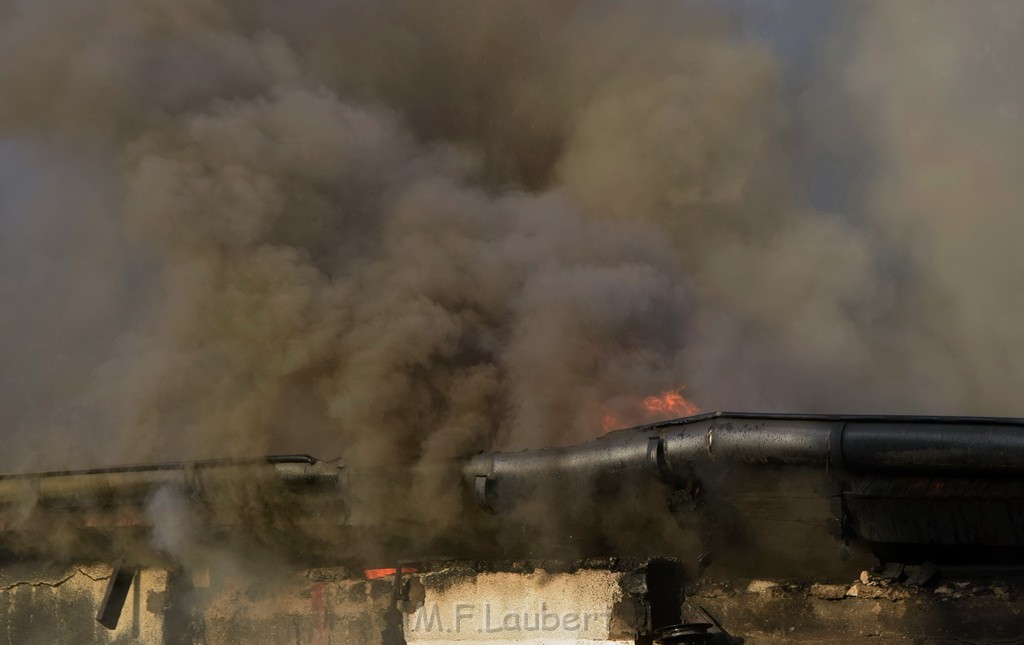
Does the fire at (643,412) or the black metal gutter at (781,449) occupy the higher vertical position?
the fire at (643,412)

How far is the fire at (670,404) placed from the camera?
11.0 m

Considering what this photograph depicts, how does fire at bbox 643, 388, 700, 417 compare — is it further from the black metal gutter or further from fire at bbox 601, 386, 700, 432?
the black metal gutter

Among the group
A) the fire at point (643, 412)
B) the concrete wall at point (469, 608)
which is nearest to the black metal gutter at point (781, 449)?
the concrete wall at point (469, 608)

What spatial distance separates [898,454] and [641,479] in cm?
169

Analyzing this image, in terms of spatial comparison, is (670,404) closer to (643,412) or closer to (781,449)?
(643,412)

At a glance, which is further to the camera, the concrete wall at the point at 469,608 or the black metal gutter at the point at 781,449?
the concrete wall at the point at 469,608

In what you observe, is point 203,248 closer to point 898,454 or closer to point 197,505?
point 197,505

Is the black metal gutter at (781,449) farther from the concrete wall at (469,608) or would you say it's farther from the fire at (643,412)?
the fire at (643,412)

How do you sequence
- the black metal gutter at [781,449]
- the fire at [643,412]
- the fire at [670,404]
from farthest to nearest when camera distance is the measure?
the fire at [670,404] < the fire at [643,412] < the black metal gutter at [781,449]

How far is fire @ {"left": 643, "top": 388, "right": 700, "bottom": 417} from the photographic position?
36.0 feet

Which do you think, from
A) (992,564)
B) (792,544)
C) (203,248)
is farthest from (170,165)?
(992,564)

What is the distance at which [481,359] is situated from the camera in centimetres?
1158

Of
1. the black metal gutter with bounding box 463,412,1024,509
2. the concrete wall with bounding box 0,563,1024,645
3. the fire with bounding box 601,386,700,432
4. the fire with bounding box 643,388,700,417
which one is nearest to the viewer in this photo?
the black metal gutter with bounding box 463,412,1024,509

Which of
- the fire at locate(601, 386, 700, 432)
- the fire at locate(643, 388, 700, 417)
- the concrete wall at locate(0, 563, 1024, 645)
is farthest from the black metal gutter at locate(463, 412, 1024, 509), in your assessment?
the fire at locate(643, 388, 700, 417)
